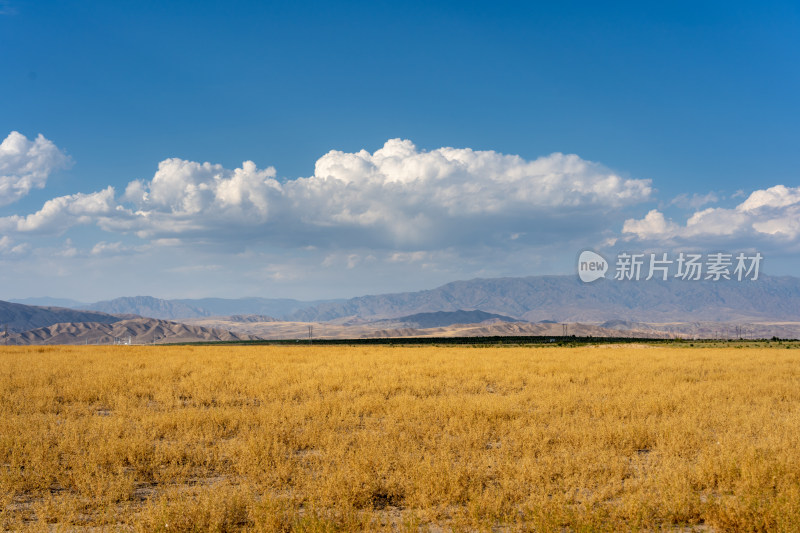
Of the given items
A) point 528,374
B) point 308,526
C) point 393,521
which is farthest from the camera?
point 528,374

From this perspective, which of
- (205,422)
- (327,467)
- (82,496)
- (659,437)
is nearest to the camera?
(82,496)

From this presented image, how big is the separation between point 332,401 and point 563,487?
9171mm

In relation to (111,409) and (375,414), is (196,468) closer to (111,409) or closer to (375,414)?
(375,414)

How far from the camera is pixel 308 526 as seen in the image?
6.67 m

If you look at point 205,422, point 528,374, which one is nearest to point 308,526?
point 205,422

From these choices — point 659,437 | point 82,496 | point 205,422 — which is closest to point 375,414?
point 205,422

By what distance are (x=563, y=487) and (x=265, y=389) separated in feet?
44.3

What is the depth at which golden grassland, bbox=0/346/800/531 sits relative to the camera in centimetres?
716

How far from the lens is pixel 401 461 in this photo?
9.31 meters

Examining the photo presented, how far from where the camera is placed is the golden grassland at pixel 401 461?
716 centimetres

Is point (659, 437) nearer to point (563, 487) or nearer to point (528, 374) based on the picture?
point (563, 487)

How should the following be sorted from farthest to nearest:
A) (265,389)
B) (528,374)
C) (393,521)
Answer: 1. (528,374)
2. (265,389)
3. (393,521)

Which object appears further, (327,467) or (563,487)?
(327,467)

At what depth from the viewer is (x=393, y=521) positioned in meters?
7.35
